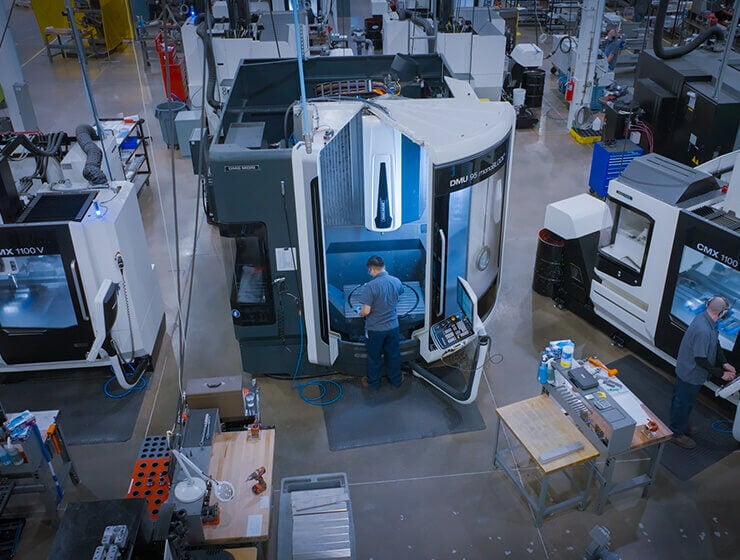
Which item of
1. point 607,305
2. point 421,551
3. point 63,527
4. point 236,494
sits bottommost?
point 421,551

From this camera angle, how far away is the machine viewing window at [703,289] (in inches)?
244

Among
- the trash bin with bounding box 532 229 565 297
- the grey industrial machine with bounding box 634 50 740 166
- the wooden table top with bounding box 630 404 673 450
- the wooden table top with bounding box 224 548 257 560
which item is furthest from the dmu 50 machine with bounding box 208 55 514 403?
the grey industrial machine with bounding box 634 50 740 166

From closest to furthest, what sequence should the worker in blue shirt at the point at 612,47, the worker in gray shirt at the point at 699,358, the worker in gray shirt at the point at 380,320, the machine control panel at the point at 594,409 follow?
the machine control panel at the point at 594,409
the worker in gray shirt at the point at 699,358
the worker in gray shirt at the point at 380,320
the worker in blue shirt at the point at 612,47

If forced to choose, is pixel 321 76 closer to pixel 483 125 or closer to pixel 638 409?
pixel 483 125

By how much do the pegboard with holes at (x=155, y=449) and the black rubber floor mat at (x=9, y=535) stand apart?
135cm

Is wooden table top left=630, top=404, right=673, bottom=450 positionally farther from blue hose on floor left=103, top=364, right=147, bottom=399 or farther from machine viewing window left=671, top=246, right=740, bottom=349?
blue hose on floor left=103, top=364, right=147, bottom=399

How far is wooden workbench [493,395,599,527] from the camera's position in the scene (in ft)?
16.2

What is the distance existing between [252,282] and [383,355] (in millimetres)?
1452

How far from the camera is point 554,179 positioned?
10711 mm

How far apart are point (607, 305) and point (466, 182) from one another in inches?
93.3

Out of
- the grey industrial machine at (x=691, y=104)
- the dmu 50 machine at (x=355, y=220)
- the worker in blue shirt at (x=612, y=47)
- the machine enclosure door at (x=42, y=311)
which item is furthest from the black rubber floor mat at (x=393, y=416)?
the worker in blue shirt at (x=612, y=47)

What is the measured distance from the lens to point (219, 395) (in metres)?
4.77

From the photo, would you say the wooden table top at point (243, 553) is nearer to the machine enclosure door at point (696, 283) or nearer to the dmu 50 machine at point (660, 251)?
the dmu 50 machine at point (660, 251)

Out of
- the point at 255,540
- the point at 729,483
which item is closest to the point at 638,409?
the point at 729,483
